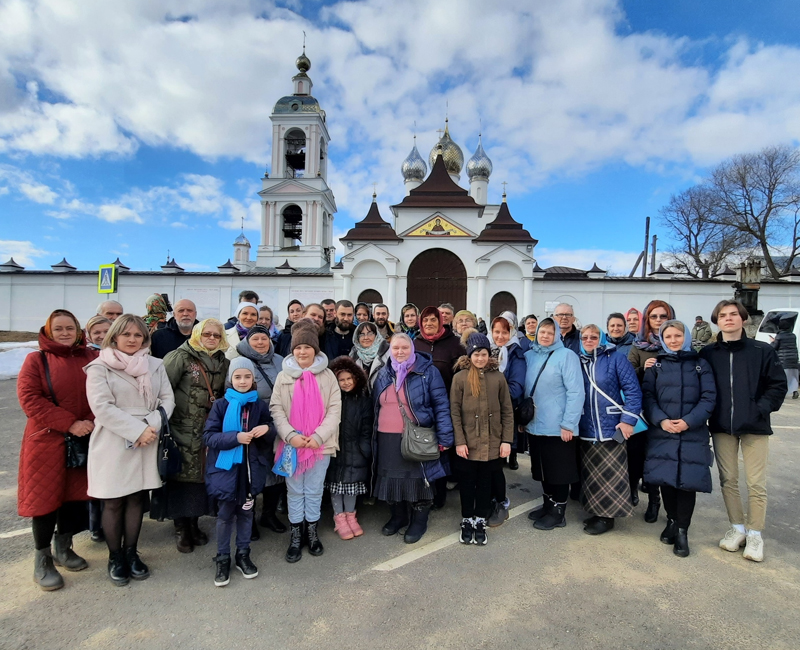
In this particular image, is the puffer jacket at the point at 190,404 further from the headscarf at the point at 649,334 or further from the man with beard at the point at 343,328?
the headscarf at the point at 649,334

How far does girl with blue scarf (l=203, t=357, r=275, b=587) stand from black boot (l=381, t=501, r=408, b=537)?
117 cm

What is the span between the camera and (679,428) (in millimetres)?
3432

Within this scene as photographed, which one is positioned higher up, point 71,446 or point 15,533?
point 71,446

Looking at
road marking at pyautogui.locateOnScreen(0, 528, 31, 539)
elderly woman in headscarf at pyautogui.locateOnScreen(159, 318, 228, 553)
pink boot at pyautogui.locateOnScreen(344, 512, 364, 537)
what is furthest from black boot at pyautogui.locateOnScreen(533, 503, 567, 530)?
road marking at pyautogui.locateOnScreen(0, 528, 31, 539)

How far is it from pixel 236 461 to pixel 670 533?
3.60 m

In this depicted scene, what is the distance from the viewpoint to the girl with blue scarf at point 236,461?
3045 millimetres

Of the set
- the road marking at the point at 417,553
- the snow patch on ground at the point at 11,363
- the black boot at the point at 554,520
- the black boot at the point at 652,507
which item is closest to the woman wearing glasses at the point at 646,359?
the black boot at the point at 652,507

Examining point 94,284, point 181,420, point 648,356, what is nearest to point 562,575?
point 648,356

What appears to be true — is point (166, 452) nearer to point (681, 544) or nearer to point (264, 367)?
point (264, 367)

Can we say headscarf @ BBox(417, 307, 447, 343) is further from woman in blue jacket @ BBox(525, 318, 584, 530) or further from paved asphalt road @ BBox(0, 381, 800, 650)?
paved asphalt road @ BBox(0, 381, 800, 650)

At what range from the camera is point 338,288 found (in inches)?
829

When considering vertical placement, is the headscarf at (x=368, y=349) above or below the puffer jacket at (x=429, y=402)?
above

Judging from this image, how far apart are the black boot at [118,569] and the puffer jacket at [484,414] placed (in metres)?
2.58

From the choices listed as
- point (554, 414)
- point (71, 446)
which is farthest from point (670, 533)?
point (71, 446)
